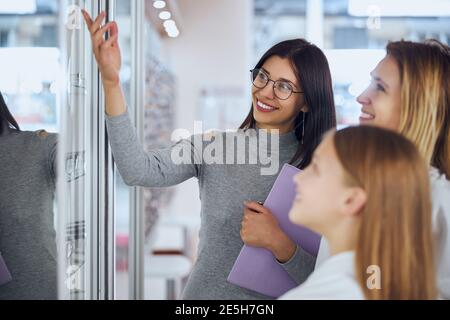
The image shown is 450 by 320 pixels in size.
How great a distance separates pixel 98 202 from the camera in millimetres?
1243

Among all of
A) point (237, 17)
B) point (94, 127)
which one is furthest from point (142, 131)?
point (237, 17)

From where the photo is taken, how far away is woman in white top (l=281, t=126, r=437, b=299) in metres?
0.88

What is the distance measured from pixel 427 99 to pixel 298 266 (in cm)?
43

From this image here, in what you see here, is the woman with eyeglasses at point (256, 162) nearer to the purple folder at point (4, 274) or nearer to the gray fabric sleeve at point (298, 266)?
the gray fabric sleeve at point (298, 266)

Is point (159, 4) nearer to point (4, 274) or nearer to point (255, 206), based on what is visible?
point (255, 206)

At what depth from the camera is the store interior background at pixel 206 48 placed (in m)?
1.12

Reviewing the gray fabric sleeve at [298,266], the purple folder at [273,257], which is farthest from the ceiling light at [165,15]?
the gray fabric sleeve at [298,266]

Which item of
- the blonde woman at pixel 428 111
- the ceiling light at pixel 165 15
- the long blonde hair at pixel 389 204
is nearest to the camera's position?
the long blonde hair at pixel 389 204

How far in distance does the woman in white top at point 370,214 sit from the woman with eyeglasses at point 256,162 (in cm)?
18

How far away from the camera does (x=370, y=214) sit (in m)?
0.88

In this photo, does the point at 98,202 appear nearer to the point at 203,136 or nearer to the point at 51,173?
the point at 51,173

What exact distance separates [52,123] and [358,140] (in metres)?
0.64

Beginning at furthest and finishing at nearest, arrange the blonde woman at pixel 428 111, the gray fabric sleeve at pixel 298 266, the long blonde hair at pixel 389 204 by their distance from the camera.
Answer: the gray fabric sleeve at pixel 298 266 < the blonde woman at pixel 428 111 < the long blonde hair at pixel 389 204
